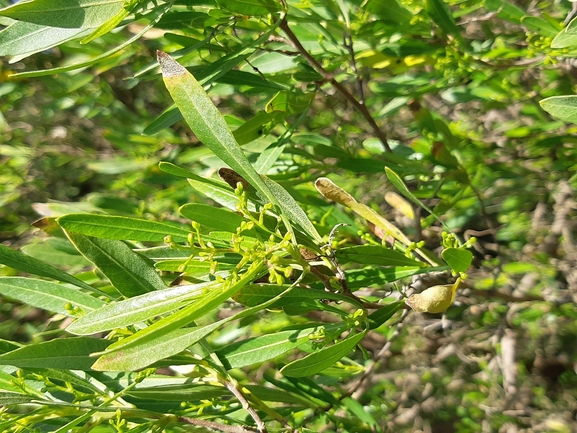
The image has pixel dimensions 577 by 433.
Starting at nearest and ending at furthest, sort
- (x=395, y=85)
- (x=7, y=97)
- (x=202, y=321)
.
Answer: (x=395, y=85) < (x=202, y=321) < (x=7, y=97)

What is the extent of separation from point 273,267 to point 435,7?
0.86m

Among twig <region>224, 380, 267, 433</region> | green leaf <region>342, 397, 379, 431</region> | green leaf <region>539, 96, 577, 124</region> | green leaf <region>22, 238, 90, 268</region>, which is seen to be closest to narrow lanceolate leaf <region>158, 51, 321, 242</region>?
twig <region>224, 380, 267, 433</region>

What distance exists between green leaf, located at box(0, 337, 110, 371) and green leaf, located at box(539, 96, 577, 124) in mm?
776

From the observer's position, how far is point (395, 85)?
164cm

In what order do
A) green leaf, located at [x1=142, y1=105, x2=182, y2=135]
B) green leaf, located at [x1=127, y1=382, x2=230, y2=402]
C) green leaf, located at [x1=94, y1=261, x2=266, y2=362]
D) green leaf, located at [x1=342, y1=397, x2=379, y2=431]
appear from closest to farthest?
1. green leaf, located at [x1=94, y1=261, x2=266, y2=362]
2. green leaf, located at [x1=127, y1=382, x2=230, y2=402]
3. green leaf, located at [x1=142, y1=105, x2=182, y2=135]
4. green leaf, located at [x1=342, y1=397, x2=379, y2=431]

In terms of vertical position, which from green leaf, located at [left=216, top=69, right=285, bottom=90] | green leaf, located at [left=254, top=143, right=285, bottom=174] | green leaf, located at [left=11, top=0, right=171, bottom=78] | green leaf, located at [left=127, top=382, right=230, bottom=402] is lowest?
green leaf, located at [left=127, top=382, right=230, bottom=402]

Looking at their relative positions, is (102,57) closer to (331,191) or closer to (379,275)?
(331,191)

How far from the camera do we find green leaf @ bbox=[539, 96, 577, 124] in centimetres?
86

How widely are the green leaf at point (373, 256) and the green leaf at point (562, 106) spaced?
328 millimetres

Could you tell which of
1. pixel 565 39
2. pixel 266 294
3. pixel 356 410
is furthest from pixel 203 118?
pixel 356 410

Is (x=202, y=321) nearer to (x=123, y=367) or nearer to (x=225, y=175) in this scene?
(x=225, y=175)

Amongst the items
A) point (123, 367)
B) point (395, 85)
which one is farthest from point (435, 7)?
point (123, 367)

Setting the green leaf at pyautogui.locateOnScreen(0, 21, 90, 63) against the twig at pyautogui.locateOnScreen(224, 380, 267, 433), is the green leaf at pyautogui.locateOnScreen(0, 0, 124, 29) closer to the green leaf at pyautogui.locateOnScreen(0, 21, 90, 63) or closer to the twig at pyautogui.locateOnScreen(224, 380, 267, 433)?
the green leaf at pyautogui.locateOnScreen(0, 21, 90, 63)

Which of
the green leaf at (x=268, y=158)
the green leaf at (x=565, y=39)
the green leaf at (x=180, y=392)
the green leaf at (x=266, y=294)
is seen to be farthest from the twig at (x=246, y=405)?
the green leaf at (x=565, y=39)
